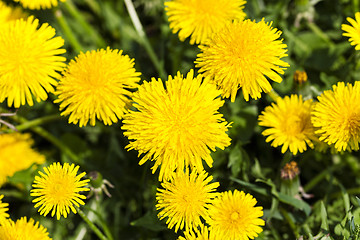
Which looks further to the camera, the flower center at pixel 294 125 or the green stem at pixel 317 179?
the green stem at pixel 317 179

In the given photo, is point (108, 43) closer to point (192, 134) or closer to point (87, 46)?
point (87, 46)

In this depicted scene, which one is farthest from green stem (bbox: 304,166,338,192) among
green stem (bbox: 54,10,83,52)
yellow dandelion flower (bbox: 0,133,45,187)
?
green stem (bbox: 54,10,83,52)

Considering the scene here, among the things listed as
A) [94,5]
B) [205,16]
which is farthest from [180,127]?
[94,5]

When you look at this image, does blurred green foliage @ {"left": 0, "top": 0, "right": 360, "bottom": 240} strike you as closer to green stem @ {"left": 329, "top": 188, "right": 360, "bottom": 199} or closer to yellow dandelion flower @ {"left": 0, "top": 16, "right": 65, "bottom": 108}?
green stem @ {"left": 329, "top": 188, "right": 360, "bottom": 199}

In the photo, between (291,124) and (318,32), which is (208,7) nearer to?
(291,124)

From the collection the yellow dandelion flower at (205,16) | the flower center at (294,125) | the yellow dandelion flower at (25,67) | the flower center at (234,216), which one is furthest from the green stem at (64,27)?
the flower center at (234,216)

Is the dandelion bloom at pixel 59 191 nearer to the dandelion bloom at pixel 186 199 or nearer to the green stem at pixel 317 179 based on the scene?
the dandelion bloom at pixel 186 199

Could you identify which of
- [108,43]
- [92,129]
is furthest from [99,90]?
[108,43]
